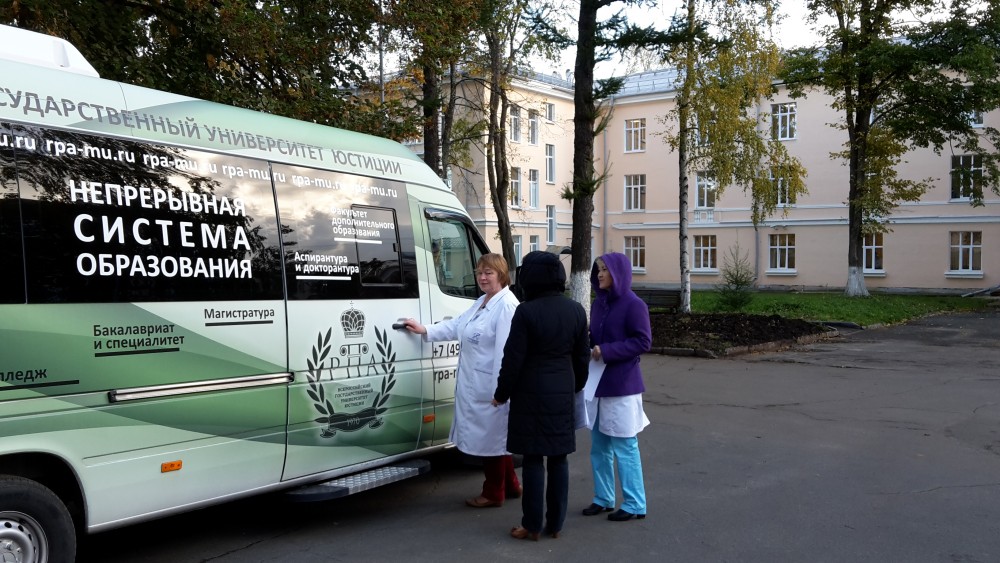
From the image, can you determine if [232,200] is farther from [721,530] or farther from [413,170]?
[721,530]

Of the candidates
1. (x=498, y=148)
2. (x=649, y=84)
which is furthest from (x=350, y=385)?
(x=649, y=84)

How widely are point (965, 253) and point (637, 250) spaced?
695 inches

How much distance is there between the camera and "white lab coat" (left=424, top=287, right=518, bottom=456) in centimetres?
575

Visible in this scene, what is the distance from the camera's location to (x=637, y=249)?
1964 inches

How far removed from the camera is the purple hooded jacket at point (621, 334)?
18.2ft

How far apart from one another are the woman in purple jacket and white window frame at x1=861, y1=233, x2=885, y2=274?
39.0 metres

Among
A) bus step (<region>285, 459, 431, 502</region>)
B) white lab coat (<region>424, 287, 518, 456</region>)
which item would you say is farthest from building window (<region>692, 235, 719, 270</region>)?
bus step (<region>285, 459, 431, 502</region>)

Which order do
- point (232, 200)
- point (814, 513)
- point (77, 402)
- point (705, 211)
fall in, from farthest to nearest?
point (705, 211) < point (814, 513) < point (232, 200) < point (77, 402)

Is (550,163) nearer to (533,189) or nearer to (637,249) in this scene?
(533,189)

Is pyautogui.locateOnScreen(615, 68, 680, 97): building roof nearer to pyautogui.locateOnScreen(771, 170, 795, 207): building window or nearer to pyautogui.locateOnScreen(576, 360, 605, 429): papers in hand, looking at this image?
pyautogui.locateOnScreen(771, 170, 795, 207): building window

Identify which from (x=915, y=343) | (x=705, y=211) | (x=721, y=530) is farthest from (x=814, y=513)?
(x=705, y=211)

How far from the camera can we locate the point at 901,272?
40062 millimetres

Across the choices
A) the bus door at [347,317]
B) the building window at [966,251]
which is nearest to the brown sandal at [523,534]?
the bus door at [347,317]

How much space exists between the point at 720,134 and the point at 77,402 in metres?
20.8
